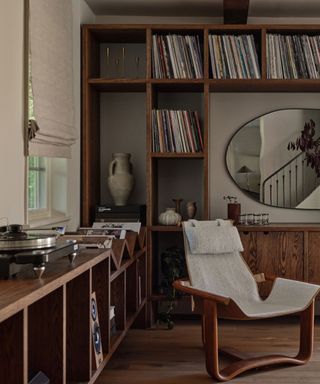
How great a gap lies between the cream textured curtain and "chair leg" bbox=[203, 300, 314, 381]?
4.21 feet

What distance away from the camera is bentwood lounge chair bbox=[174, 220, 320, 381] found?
11.0 feet

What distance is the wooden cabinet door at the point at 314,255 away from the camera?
174 inches

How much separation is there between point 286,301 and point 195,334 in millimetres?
869

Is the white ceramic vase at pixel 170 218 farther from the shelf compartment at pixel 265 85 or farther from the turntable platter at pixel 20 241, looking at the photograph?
the turntable platter at pixel 20 241

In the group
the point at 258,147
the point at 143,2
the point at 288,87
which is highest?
the point at 143,2

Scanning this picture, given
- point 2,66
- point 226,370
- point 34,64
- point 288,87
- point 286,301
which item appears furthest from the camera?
point 288,87

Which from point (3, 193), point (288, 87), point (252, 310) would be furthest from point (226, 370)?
point (288, 87)

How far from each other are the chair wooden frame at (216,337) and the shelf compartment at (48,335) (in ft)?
4.19

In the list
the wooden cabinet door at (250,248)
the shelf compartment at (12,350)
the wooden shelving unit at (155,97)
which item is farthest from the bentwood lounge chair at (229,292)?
the shelf compartment at (12,350)

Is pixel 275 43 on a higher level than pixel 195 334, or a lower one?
higher

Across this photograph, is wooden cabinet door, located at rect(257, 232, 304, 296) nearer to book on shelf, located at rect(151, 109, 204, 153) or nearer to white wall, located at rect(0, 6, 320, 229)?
white wall, located at rect(0, 6, 320, 229)

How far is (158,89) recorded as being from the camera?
4.75m

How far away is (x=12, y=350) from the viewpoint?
1.72 metres

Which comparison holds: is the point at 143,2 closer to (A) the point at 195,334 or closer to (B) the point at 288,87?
(B) the point at 288,87
